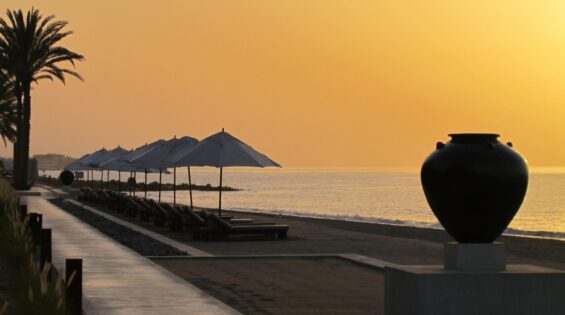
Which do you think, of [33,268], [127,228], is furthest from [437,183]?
[127,228]

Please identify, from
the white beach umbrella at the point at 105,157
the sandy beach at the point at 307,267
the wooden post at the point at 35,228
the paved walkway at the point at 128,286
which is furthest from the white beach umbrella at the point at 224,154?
the white beach umbrella at the point at 105,157

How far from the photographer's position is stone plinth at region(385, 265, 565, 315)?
32.8ft

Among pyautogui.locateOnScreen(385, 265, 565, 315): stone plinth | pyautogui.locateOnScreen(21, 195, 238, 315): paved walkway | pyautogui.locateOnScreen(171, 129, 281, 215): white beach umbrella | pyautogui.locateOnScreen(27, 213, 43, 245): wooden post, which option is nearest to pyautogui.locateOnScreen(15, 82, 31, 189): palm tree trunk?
pyautogui.locateOnScreen(171, 129, 281, 215): white beach umbrella

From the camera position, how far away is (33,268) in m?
11.3

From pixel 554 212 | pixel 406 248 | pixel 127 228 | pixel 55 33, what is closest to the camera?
pixel 406 248

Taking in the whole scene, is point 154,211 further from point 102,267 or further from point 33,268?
point 33,268

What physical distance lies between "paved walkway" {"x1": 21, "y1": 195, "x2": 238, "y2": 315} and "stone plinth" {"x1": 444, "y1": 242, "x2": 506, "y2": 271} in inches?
104

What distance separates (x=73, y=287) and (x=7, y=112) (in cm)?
5627

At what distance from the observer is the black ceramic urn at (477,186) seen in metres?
10.3

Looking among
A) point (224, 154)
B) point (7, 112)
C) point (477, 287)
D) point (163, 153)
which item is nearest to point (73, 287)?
point (477, 287)

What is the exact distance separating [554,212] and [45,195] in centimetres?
4491

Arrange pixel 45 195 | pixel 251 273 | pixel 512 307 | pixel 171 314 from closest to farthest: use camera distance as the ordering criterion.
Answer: pixel 512 307
pixel 171 314
pixel 251 273
pixel 45 195

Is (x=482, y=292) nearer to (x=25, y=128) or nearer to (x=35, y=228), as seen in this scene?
(x=35, y=228)

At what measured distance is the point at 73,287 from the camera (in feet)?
33.3
